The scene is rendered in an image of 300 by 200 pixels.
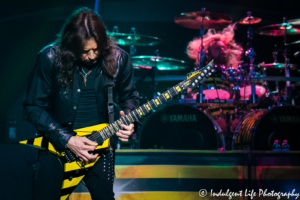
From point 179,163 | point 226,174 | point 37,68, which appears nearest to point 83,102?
point 37,68

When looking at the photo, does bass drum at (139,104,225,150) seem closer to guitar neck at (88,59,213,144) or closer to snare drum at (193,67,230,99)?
snare drum at (193,67,230,99)

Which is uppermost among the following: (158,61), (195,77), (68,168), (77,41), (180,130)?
(158,61)

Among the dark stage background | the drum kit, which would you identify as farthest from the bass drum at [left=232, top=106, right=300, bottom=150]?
the dark stage background

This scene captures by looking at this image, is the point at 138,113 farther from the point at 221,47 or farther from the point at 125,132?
the point at 221,47

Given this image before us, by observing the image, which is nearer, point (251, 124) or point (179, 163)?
point (179, 163)

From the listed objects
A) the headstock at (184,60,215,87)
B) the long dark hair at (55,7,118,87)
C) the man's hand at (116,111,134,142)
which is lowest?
the man's hand at (116,111,134,142)

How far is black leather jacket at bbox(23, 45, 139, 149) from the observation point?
2.06m

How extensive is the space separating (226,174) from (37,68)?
6.81 feet

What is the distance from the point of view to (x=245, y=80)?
5012 millimetres

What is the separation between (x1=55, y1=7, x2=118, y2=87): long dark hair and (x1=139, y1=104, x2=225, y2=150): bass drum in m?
1.98

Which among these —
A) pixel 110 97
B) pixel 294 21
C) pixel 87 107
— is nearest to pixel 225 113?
pixel 294 21

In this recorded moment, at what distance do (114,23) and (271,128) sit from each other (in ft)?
Answer: 16.4

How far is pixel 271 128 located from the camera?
13.8ft

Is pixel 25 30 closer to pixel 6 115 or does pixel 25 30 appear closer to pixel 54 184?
pixel 6 115
